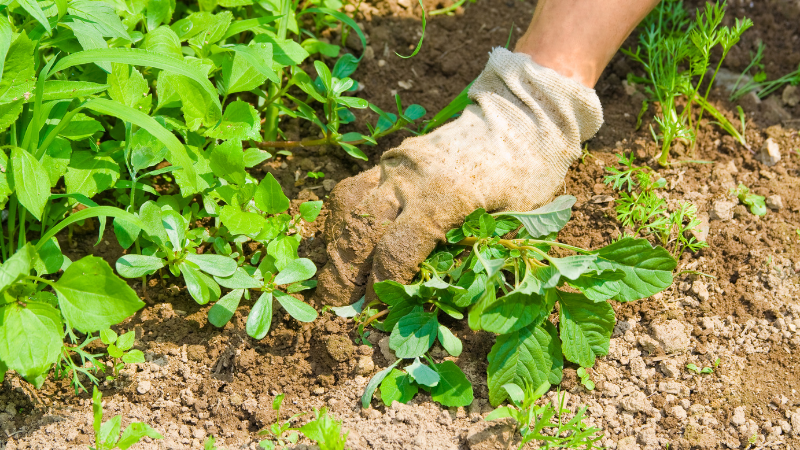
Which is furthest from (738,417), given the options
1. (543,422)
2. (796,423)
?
(543,422)

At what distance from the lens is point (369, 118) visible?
8.00ft

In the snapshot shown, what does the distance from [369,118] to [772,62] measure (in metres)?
1.80

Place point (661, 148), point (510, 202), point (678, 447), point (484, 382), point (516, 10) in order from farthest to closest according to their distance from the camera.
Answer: point (516, 10), point (661, 148), point (510, 202), point (484, 382), point (678, 447)

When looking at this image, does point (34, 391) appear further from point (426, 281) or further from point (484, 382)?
point (484, 382)

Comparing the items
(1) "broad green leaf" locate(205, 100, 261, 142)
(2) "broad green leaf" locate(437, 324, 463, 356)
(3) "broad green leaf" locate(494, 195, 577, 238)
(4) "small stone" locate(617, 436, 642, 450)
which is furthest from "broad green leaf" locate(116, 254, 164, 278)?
(4) "small stone" locate(617, 436, 642, 450)

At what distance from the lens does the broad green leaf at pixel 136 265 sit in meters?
1.68

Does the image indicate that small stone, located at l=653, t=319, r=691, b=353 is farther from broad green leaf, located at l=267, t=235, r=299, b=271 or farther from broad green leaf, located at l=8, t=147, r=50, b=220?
broad green leaf, located at l=8, t=147, r=50, b=220

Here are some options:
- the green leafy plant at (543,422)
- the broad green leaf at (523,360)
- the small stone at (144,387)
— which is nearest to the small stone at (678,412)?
the green leafy plant at (543,422)

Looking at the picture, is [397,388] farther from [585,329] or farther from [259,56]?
[259,56]

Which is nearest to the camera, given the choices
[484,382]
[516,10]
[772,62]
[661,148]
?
[484,382]

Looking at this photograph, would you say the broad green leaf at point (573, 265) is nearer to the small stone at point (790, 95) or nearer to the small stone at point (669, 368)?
the small stone at point (669, 368)

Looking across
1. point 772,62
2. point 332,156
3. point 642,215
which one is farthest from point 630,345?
point 772,62

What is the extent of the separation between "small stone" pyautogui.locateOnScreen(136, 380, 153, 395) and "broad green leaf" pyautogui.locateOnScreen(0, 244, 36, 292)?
0.46 m

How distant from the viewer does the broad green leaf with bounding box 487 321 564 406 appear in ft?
5.51
